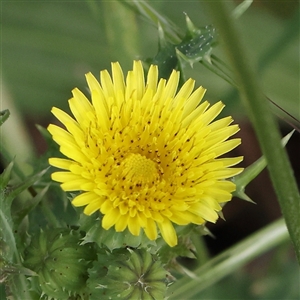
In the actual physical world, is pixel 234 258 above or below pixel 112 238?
below

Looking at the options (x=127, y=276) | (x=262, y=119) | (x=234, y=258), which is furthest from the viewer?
(x=234, y=258)

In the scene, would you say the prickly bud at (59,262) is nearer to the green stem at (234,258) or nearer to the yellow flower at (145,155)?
the yellow flower at (145,155)

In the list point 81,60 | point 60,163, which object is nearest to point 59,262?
point 60,163

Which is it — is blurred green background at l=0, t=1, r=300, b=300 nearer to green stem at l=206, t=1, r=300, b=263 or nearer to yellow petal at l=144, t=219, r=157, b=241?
yellow petal at l=144, t=219, r=157, b=241

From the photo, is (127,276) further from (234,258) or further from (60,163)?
(234,258)

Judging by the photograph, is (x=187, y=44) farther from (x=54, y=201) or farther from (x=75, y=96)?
(x=54, y=201)
